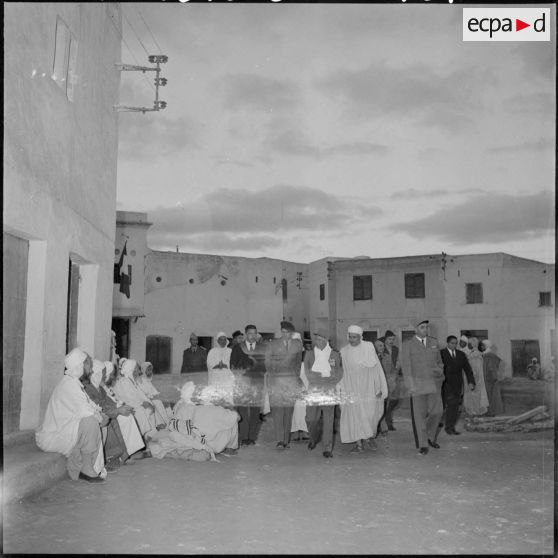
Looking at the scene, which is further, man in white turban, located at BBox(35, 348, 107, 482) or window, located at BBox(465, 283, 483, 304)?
window, located at BBox(465, 283, 483, 304)

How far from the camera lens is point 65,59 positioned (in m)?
7.52

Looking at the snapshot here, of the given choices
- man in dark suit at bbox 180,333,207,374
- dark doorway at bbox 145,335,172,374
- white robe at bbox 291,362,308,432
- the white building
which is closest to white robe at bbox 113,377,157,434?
white robe at bbox 291,362,308,432

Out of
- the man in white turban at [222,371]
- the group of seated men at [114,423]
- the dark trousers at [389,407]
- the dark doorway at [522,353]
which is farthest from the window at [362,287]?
the group of seated men at [114,423]

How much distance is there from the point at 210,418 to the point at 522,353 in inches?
836

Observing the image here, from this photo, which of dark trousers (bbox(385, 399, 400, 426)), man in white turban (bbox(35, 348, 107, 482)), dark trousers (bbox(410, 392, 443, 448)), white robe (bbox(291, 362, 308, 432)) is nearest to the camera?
man in white turban (bbox(35, 348, 107, 482))

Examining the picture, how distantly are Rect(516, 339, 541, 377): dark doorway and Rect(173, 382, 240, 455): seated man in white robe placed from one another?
67.3ft

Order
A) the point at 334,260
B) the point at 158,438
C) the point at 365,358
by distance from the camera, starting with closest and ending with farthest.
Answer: the point at 158,438, the point at 365,358, the point at 334,260

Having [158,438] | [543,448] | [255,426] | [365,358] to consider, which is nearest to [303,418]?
[255,426]

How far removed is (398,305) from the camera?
2711 centimetres

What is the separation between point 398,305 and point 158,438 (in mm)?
21247

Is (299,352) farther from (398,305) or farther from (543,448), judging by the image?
(398,305)

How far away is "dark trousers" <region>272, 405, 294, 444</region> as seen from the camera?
25.3 feet

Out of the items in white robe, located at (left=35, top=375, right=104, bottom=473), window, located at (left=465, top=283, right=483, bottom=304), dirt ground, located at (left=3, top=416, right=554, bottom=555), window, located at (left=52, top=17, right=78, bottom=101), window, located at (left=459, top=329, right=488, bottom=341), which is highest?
window, located at (left=52, top=17, right=78, bottom=101)

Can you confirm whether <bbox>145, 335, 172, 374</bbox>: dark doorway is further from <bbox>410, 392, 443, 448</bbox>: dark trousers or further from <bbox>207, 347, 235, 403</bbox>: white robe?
<bbox>410, 392, 443, 448</bbox>: dark trousers
